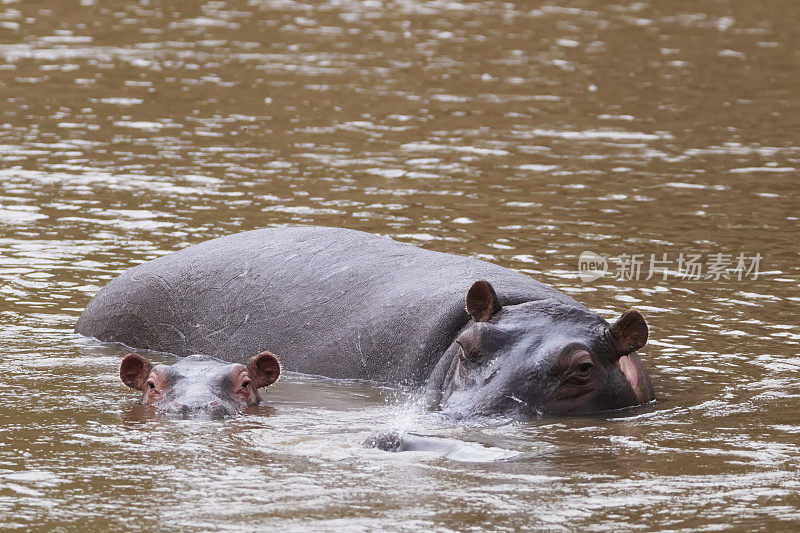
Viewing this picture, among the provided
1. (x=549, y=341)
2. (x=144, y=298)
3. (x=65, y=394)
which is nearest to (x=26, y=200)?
(x=144, y=298)

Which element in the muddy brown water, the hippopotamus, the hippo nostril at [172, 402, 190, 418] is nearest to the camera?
the muddy brown water

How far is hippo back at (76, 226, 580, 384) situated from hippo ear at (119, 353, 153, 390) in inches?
49.2

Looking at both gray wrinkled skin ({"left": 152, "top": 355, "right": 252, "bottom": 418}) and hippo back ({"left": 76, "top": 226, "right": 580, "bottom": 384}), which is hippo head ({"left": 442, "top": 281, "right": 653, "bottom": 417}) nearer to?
hippo back ({"left": 76, "top": 226, "right": 580, "bottom": 384})

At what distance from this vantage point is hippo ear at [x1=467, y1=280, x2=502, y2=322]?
28.5 feet

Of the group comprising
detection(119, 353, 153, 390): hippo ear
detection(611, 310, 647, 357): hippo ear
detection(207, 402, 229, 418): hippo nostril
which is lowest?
detection(207, 402, 229, 418): hippo nostril

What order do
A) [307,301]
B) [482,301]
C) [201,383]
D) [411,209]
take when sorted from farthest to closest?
[411,209] → [307,301] → [482,301] → [201,383]

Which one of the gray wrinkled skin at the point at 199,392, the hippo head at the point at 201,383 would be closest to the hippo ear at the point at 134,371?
the hippo head at the point at 201,383

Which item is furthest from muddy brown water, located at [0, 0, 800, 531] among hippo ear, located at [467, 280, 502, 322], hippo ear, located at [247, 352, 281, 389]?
hippo ear, located at [467, 280, 502, 322]

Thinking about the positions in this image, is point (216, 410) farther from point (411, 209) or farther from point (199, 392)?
point (411, 209)

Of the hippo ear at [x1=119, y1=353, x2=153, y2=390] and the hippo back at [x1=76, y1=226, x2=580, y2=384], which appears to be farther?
the hippo back at [x1=76, y1=226, x2=580, y2=384]

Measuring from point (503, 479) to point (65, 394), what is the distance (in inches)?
125

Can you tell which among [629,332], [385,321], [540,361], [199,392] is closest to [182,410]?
[199,392]

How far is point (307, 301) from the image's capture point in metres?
10.0

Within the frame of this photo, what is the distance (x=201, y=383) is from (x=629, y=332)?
2.47 m
